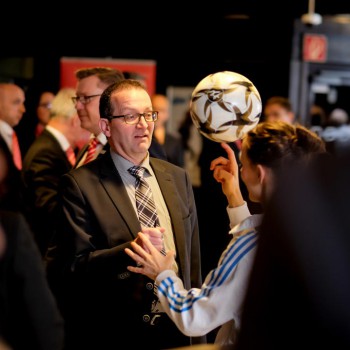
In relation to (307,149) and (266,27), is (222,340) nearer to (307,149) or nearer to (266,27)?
(307,149)

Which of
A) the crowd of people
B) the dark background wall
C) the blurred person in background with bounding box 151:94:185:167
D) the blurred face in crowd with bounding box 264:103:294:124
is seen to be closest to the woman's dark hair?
the crowd of people

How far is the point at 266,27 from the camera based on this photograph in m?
8.83

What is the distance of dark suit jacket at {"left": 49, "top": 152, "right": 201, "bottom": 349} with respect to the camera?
264 cm

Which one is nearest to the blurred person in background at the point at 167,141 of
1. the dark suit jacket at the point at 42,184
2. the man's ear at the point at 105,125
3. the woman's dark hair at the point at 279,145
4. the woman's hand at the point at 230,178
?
the dark suit jacket at the point at 42,184

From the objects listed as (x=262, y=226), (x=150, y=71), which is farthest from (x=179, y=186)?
(x=150, y=71)

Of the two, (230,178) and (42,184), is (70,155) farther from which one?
(230,178)

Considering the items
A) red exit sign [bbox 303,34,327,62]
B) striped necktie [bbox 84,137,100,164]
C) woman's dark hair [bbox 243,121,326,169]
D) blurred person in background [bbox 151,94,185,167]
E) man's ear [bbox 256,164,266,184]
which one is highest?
red exit sign [bbox 303,34,327,62]

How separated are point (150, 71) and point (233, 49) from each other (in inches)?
46.1

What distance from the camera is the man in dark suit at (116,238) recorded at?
8.68 feet

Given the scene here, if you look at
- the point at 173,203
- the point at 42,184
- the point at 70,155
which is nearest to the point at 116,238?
the point at 173,203

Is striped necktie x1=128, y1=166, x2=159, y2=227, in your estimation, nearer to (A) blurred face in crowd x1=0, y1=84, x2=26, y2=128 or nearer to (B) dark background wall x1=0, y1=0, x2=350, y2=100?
(A) blurred face in crowd x1=0, y1=84, x2=26, y2=128

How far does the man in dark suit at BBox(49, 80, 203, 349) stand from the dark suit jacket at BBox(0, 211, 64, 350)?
2.02 ft

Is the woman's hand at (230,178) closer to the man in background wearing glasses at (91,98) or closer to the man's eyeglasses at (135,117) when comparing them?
the man's eyeglasses at (135,117)

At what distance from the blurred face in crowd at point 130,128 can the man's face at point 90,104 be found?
797 mm
